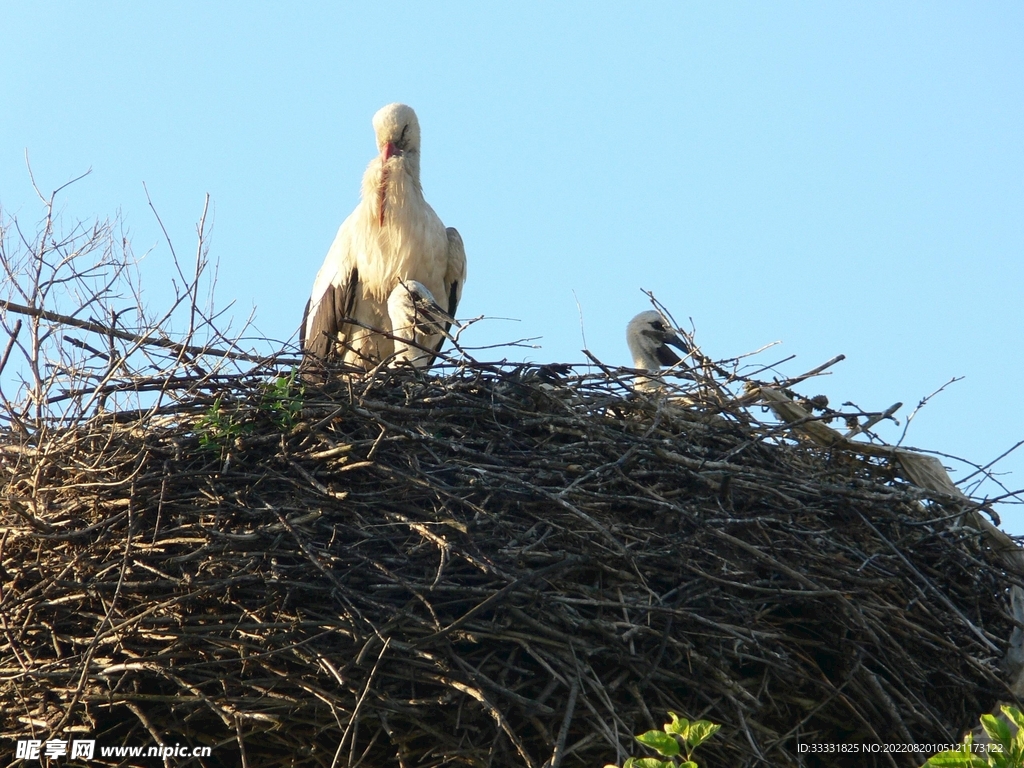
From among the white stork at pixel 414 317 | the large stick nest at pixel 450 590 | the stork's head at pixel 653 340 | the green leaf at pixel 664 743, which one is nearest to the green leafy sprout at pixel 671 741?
the green leaf at pixel 664 743

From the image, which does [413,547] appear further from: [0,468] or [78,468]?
[0,468]

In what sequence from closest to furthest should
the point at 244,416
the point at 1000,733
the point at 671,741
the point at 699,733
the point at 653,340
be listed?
1. the point at 1000,733
2. the point at 671,741
3. the point at 699,733
4. the point at 244,416
5. the point at 653,340

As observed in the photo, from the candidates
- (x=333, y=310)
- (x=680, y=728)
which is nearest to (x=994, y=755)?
(x=680, y=728)

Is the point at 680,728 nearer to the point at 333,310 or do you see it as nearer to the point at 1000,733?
the point at 1000,733

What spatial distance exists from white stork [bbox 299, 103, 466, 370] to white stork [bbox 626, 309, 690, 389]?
783mm

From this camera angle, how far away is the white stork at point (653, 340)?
5.44 metres

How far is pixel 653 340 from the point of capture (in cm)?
546

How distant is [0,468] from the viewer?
3.84 meters

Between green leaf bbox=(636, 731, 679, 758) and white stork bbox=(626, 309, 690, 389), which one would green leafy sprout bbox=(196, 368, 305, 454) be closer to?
green leaf bbox=(636, 731, 679, 758)

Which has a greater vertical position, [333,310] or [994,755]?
[333,310]

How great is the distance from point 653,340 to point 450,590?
2407mm

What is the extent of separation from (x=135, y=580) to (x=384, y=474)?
703mm

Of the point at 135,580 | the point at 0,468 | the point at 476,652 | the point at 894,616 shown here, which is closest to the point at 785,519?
the point at 894,616

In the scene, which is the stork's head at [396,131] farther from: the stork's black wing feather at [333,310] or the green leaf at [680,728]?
the green leaf at [680,728]
